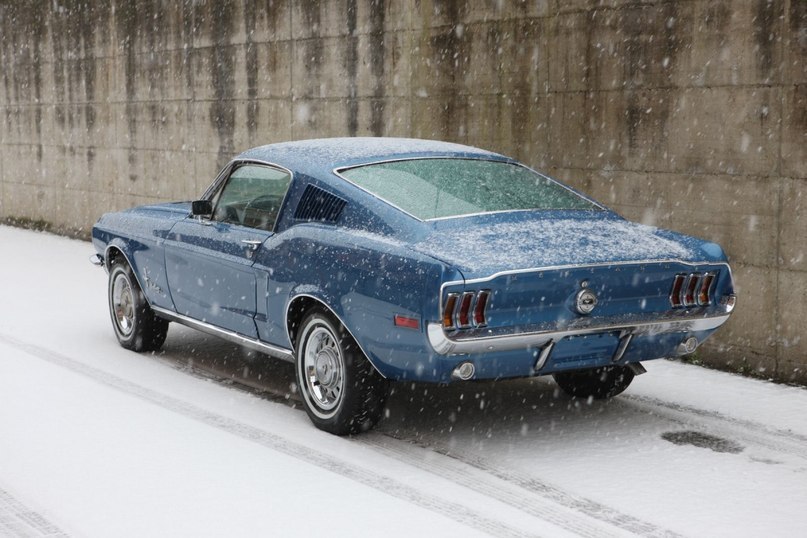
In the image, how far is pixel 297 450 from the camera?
5637 millimetres

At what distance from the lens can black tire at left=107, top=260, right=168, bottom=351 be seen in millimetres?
8078

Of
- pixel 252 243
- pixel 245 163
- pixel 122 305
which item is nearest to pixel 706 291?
pixel 252 243

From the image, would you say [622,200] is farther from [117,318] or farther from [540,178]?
[117,318]

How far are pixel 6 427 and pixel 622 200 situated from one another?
4471 mm

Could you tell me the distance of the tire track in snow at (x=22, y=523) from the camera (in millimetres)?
4449

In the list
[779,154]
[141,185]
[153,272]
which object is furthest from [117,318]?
[141,185]

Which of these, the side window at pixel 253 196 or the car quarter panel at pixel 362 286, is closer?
the car quarter panel at pixel 362 286

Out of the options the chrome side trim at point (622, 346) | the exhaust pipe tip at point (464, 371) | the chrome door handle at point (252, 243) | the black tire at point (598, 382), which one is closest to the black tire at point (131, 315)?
the chrome door handle at point (252, 243)

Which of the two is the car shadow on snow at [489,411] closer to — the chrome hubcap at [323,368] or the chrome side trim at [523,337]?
the chrome hubcap at [323,368]

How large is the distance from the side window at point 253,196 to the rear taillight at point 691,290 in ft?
7.37

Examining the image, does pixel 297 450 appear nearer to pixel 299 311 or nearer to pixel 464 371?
pixel 299 311

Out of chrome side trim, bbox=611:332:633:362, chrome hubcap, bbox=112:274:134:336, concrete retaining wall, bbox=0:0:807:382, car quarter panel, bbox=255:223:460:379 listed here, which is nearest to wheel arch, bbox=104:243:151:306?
chrome hubcap, bbox=112:274:134:336

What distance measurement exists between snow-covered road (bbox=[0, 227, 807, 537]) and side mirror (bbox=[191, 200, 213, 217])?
3.49 ft

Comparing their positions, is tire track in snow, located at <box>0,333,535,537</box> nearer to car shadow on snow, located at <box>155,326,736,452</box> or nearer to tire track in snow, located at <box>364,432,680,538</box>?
tire track in snow, located at <box>364,432,680,538</box>
